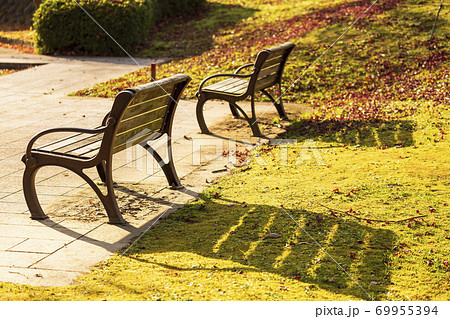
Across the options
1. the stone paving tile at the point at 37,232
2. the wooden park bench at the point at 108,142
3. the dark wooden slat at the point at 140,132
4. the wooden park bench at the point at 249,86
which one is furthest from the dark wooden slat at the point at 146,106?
the wooden park bench at the point at 249,86

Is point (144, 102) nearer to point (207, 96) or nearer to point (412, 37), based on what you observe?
point (207, 96)

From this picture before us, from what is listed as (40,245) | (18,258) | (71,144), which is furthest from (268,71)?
(18,258)

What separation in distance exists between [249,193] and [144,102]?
1.52 meters

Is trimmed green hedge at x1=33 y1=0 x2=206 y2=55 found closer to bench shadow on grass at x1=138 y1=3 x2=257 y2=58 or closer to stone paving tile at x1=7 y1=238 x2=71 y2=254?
bench shadow on grass at x1=138 y1=3 x2=257 y2=58

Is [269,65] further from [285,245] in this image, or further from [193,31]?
[193,31]

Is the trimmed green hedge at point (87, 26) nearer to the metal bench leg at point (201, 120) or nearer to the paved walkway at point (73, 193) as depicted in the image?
the paved walkway at point (73, 193)

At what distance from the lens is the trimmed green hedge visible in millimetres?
18250

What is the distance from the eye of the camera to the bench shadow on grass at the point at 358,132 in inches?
339

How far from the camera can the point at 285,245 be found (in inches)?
197

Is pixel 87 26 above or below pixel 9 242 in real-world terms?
above

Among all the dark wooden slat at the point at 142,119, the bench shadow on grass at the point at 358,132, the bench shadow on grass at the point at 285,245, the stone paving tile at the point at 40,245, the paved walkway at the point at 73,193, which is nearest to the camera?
the bench shadow on grass at the point at 285,245

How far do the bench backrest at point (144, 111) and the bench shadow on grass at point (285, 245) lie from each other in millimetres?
888

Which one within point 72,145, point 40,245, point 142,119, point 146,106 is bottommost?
point 40,245

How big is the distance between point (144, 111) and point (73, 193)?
1291mm
